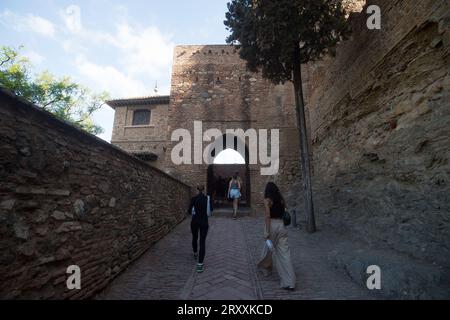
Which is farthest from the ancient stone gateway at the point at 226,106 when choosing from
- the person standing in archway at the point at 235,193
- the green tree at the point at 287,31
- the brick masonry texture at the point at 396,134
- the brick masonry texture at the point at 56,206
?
the brick masonry texture at the point at 56,206

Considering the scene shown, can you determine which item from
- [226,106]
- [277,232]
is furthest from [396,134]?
[226,106]

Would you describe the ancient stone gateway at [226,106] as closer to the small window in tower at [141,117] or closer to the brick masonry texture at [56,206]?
the small window in tower at [141,117]

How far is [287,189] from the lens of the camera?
11.3 meters

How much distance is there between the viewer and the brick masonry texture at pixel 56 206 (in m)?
2.03

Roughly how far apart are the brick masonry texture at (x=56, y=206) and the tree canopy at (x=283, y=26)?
5.02m

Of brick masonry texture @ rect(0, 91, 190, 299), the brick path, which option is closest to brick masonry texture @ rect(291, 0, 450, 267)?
the brick path

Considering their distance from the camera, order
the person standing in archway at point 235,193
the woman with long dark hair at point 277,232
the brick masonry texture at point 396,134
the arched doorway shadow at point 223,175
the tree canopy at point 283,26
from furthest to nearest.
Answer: the arched doorway shadow at point 223,175 → the person standing in archway at point 235,193 → the tree canopy at point 283,26 → the brick masonry texture at point 396,134 → the woman with long dark hair at point 277,232

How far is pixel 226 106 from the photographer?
510 inches

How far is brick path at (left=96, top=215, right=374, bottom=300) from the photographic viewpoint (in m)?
3.28

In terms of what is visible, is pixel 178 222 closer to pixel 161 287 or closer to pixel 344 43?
pixel 161 287

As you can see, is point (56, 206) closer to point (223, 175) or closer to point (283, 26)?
point (283, 26)

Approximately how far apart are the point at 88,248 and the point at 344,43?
8.31 meters

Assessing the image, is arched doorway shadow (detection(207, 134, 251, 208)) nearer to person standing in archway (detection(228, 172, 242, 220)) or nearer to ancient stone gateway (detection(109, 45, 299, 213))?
ancient stone gateway (detection(109, 45, 299, 213))

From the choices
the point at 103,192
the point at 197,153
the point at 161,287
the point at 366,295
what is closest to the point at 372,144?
the point at 366,295
